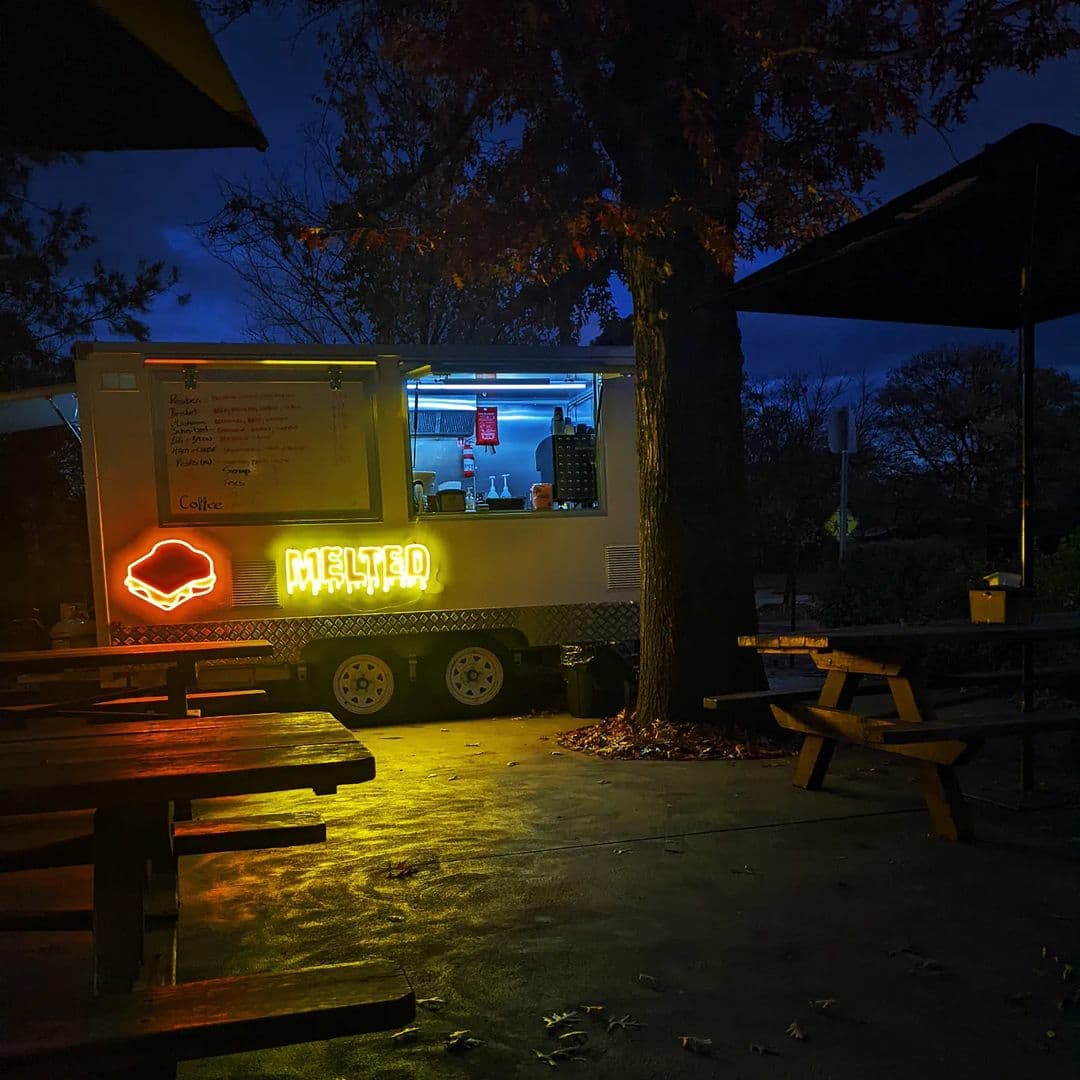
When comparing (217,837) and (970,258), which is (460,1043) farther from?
(970,258)


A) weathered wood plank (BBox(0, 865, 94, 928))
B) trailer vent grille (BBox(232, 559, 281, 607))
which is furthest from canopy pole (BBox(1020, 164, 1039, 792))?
trailer vent grille (BBox(232, 559, 281, 607))

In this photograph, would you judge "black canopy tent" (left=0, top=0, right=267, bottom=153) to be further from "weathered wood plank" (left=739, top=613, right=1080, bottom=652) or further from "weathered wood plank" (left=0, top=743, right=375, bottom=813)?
"weathered wood plank" (left=739, top=613, right=1080, bottom=652)

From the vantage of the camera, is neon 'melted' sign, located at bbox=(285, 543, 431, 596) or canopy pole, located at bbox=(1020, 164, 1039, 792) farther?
neon 'melted' sign, located at bbox=(285, 543, 431, 596)

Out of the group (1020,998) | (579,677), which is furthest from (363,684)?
(1020,998)

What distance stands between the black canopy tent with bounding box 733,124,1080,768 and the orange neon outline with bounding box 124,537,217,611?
4698mm

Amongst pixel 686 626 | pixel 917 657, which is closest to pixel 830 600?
pixel 686 626

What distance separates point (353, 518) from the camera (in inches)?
328

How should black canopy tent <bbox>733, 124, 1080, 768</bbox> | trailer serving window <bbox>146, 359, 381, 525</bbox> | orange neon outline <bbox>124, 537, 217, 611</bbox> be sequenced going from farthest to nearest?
trailer serving window <bbox>146, 359, 381, 525</bbox> < orange neon outline <bbox>124, 537, 217, 611</bbox> < black canopy tent <bbox>733, 124, 1080, 768</bbox>

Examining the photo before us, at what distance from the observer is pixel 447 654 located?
870 centimetres

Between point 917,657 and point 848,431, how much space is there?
8246 mm

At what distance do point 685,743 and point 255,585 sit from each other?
3744 mm

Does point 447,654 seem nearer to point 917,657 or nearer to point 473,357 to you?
point 473,357

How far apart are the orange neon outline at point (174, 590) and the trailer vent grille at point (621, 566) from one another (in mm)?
3426

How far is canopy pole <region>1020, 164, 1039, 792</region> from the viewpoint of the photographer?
5082 millimetres
